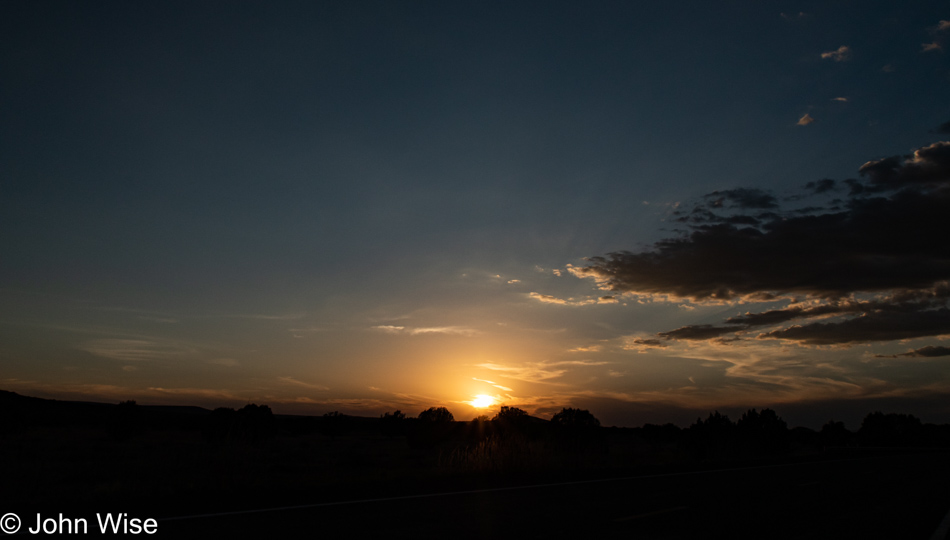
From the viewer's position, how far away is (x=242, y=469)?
15695mm

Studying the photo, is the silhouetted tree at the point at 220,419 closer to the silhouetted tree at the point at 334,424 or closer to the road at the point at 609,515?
the silhouetted tree at the point at 334,424

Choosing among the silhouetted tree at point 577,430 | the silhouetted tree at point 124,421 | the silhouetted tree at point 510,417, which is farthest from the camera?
the silhouetted tree at point 124,421

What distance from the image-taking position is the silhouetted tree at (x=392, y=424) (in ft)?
238

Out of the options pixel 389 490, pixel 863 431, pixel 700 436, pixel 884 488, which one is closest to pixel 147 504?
pixel 389 490

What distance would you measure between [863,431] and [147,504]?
5558 inches

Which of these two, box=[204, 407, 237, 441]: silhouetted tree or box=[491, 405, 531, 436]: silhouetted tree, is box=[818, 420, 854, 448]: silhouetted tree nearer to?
box=[491, 405, 531, 436]: silhouetted tree

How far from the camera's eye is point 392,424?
72.7m

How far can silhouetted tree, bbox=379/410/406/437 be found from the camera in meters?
72.5

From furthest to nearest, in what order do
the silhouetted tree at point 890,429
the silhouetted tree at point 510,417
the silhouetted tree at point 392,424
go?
the silhouetted tree at point 890,429 < the silhouetted tree at point 392,424 < the silhouetted tree at point 510,417

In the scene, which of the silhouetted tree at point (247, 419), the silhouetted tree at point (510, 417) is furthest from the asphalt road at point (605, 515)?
the silhouetted tree at point (247, 419)

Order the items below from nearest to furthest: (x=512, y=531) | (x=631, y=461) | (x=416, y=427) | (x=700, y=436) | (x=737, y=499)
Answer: (x=512, y=531) → (x=737, y=499) → (x=631, y=461) → (x=700, y=436) → (x=416, y=427)

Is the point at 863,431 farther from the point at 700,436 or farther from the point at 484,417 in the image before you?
the point at 484,417

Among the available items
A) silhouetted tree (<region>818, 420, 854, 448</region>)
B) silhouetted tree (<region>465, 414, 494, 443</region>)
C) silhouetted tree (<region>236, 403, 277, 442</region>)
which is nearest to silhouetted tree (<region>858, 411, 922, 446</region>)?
silhouetted tree (<region>818, 420, 854, 448</region>)

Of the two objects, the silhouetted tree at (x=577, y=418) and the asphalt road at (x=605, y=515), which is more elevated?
the silhouetted tree at (x=577, y=418)
